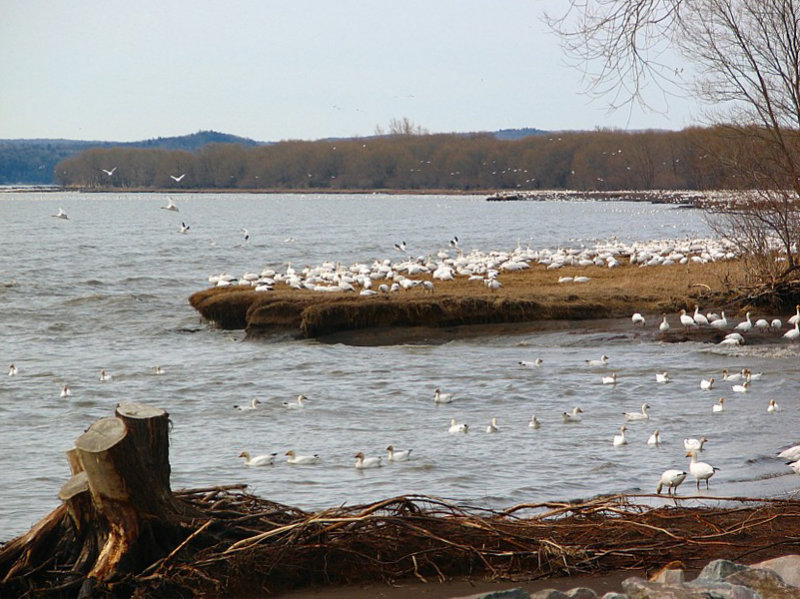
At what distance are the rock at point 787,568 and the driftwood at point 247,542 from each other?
542mm

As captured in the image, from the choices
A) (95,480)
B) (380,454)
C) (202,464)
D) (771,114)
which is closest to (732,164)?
(771,114)

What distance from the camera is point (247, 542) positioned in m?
5.25

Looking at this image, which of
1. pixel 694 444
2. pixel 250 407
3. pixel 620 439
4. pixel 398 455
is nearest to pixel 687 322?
pixel 620 439

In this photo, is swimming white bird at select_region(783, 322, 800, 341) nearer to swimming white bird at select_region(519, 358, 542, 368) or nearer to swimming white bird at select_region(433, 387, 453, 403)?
swimming white bird at select_region(519, 358, 542, 368)

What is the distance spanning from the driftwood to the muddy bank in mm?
12067

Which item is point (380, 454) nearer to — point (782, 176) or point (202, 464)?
point (202, 464)

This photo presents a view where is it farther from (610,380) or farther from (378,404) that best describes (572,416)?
(378,404)

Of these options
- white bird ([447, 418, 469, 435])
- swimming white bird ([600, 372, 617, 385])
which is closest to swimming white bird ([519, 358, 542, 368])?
swimming white bird ([600, 372, 617, 385])

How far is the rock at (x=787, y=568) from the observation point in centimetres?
475

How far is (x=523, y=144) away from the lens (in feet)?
516

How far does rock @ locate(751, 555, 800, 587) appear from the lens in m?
4.75

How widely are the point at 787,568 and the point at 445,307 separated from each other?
13.8 meters

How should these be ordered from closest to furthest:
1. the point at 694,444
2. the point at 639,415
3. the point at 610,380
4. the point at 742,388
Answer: the point at 694,444
the point at 639,415
the point at 742,388
the point at 610,380

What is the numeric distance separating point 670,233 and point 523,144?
10613 cm
